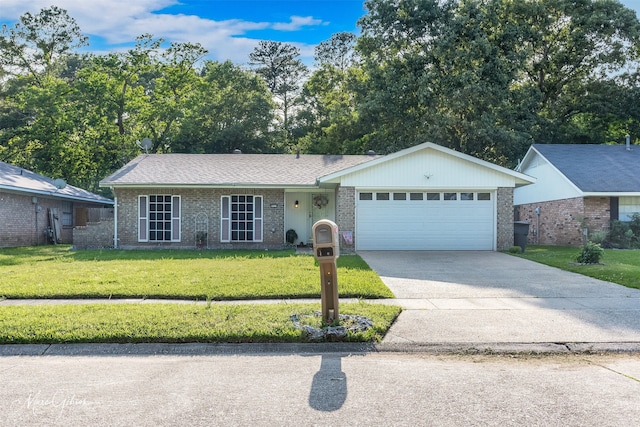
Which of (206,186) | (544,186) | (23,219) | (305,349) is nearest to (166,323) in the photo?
(305,349)

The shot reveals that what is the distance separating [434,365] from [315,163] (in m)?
17.0

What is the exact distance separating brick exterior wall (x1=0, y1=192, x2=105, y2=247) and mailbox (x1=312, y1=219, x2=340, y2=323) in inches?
704

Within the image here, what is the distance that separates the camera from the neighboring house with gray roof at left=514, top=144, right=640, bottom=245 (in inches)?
770

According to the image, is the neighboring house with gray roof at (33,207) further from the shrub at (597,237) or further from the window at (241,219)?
the shrub at (597,237)

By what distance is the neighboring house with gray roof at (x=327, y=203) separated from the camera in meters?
17.2

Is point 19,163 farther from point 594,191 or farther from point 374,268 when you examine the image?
point 594,191

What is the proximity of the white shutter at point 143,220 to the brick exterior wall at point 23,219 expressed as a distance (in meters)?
5.56

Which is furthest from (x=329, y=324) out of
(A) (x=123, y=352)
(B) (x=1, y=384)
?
(B) (x=1, y=384)

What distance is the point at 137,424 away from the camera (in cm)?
366

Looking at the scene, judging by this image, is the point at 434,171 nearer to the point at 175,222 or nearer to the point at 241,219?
the point at 241,219

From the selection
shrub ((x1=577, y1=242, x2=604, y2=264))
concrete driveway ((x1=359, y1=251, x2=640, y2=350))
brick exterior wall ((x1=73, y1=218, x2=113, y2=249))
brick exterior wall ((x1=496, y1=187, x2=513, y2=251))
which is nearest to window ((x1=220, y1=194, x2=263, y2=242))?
brick exterior wall ((x1=73, y1=218, x2=113, y2=249))

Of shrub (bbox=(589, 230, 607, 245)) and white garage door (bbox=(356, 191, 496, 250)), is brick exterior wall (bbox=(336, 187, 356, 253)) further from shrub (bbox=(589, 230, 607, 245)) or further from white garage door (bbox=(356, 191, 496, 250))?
shrub (bbox=(589, 230, 607, 245))

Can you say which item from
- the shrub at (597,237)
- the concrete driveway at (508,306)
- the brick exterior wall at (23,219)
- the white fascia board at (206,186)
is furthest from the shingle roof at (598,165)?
the brick exterior wall at (23,219)

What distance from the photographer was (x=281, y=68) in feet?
158
